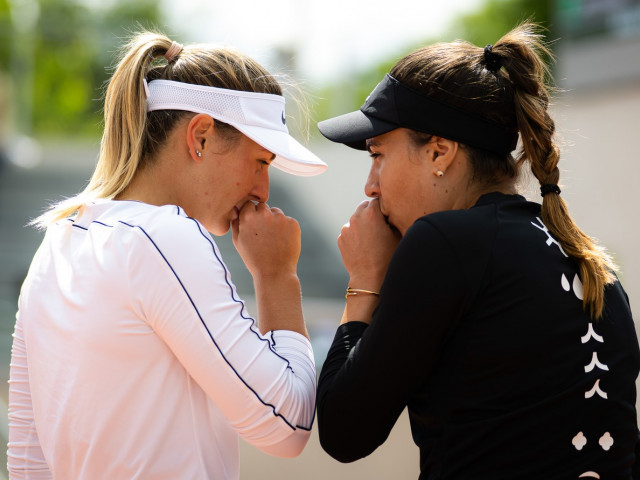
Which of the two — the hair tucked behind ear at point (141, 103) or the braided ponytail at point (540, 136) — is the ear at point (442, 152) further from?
the hair tucked behind ear at point (141, 103)

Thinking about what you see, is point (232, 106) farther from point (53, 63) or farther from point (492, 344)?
point (53, 63)


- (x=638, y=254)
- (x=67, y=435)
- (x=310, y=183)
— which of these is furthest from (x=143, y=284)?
(x=310, y=183)

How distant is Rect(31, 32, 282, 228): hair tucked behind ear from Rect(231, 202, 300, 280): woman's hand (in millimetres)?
244

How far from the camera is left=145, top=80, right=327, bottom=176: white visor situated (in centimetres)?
212

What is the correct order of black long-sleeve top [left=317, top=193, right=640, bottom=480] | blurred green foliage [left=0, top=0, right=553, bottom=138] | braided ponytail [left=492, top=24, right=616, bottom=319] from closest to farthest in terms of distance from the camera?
1. black long-sleeve top [left=317, top=193, right=640, bottom=480]
2. braided ponytail [left=492, top=24, right=616, bottom=319]
3. blurred green foliage [left=0, top=0, right=553, bottom=138]

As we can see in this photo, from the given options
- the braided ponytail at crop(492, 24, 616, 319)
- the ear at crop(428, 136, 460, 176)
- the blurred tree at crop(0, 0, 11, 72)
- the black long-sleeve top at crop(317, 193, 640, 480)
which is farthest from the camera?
the blurred tree at crop(0, 0, 11, 72)

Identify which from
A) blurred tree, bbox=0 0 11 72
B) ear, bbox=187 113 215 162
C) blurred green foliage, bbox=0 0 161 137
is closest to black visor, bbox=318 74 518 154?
ear, bbox=187 113 215 162

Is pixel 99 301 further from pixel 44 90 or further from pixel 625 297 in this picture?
pixel 44 90

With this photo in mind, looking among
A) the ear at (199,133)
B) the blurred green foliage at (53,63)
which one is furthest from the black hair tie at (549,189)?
the blurred green foliage at (53,63)

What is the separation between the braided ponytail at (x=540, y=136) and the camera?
6.31 ft

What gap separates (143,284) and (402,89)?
82cm

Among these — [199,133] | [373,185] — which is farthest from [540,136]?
[199,133]

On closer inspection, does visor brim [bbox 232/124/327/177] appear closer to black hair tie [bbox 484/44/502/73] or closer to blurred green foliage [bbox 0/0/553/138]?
black hair tie [bbox 484/44/502/73]

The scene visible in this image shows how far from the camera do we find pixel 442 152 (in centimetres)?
205
